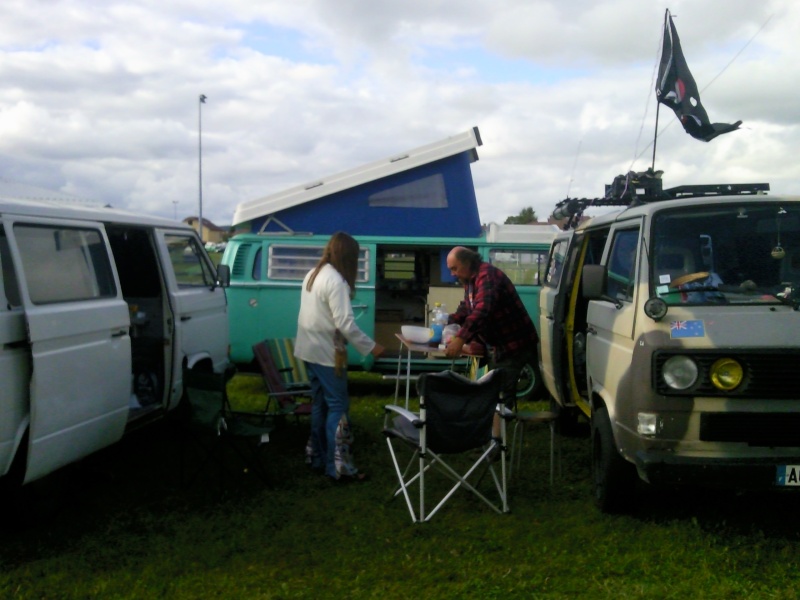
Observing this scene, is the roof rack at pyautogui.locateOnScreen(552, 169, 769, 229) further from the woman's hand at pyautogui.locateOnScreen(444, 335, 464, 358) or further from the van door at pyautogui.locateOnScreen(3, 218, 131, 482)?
the van door at pyautogui.locateOnScreen(3, 218, 131, 482)

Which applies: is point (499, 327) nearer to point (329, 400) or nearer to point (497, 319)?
point (497, 319)

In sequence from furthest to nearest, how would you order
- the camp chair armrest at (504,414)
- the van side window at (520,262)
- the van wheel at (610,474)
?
the van side window at (520,262) → the camp chair armrest at (504,414) → the van wheel at (610,474)

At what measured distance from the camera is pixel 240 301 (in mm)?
9562

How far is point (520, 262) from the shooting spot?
978 cm

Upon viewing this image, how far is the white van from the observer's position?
14.1 feet

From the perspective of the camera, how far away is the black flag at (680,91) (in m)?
7.66

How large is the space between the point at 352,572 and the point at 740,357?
235 cm

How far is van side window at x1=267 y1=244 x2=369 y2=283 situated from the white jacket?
3641 mm

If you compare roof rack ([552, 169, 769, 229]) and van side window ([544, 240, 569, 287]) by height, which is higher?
roof rack ([552, 169, 769, 229])

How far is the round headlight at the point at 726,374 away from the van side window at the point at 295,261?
18.6ft

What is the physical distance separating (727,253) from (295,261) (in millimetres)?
5779

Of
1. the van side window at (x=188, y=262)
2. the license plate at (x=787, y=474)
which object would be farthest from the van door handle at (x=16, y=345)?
the license plate at (x=787, y=474)

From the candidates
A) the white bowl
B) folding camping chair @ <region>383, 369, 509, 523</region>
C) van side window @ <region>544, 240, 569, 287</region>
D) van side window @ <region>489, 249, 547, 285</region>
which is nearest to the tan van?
folding camping chair @ <region>383, 369, 509, 523</region>

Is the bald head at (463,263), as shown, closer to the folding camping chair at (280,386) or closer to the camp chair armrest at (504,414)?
the camp chair armrest at (504,414)
